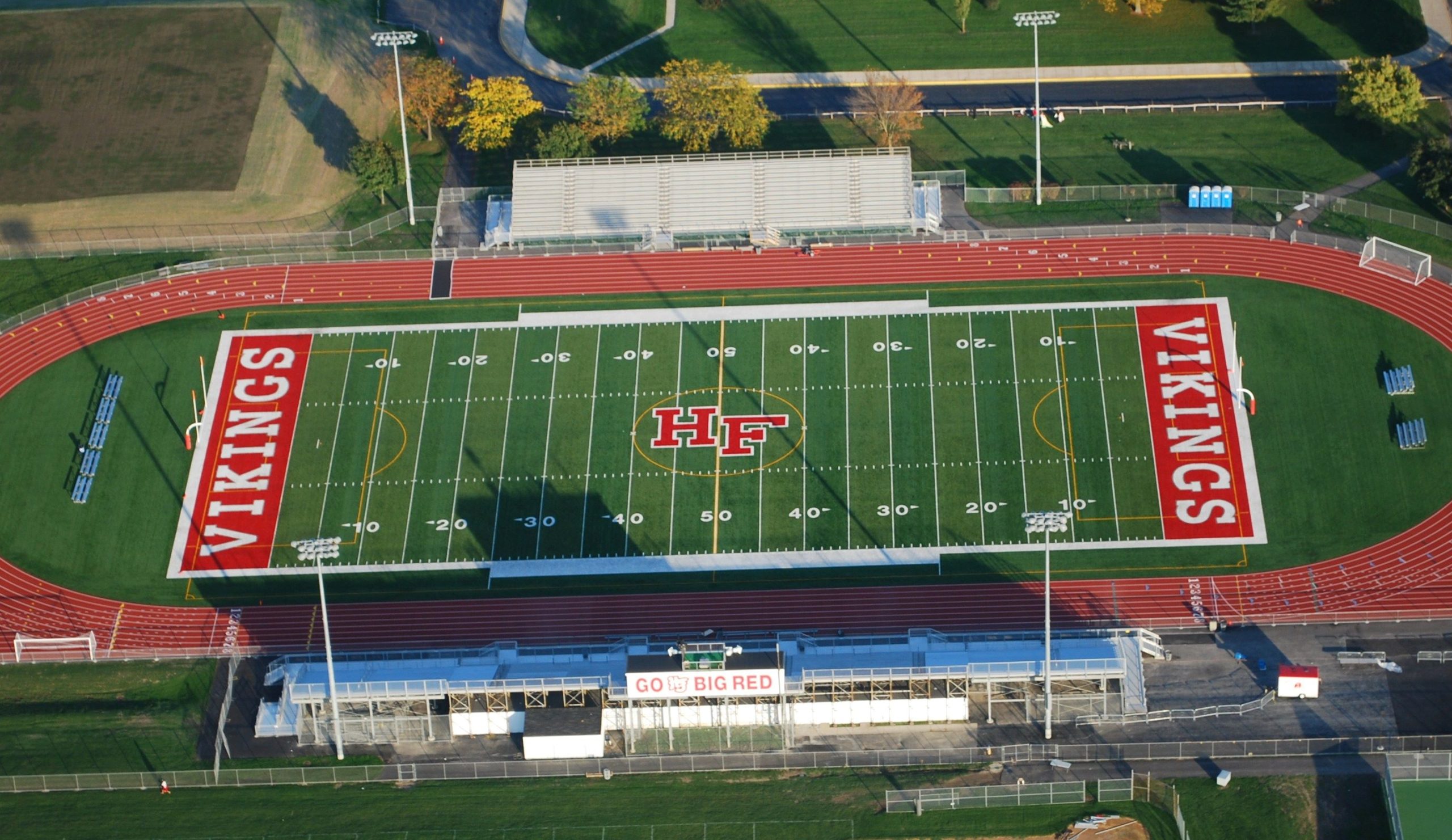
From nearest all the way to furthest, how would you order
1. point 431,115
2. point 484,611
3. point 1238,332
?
point 484,611 → point 1238,332 → point 431,115

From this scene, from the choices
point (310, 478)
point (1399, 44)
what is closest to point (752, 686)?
point (310, 478)

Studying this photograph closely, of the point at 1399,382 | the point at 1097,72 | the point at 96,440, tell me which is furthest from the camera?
the point at 1097,72

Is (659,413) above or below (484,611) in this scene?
above

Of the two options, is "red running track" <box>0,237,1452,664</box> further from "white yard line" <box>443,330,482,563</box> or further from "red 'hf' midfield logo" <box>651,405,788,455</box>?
"red 'hf' midfield logo" <box>651,405,788,455</box>

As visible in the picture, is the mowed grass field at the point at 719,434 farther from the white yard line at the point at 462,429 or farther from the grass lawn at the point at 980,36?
the grass lawn at the point at 980,36

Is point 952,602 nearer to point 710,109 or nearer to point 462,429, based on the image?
point 462,429

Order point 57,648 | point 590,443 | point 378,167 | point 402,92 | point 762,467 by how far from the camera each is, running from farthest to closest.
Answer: point 402,92 → point 378,167 → point 590,443 → point 762,467 → point 57,648

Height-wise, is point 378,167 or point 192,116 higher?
point 192,116

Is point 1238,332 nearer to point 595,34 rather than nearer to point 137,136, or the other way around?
point 595,34

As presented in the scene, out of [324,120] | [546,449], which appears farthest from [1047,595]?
[324,120]
